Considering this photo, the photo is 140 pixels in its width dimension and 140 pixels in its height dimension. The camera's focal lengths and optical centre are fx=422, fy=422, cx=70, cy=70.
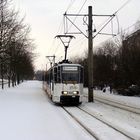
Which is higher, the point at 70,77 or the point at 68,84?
the point at 70,77

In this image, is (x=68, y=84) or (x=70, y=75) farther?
(x=70, y=75)

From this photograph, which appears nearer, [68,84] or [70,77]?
[68,84]

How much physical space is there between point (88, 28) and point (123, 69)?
23620 millimetres

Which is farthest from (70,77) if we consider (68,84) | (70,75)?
(68,84)

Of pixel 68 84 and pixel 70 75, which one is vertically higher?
pixel 70 75

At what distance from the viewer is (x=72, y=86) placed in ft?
93.1

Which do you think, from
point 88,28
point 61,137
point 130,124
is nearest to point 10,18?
point 88,28

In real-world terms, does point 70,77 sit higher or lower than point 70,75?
lower

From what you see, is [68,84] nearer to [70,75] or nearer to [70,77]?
[70,77]

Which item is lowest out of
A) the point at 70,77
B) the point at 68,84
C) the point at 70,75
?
the point at 68,84

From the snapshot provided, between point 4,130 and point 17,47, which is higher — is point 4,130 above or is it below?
below

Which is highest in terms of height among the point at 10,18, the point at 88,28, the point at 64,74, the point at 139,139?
the point at 10,18

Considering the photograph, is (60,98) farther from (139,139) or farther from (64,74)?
(139,139)

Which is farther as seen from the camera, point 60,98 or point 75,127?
point 60,98
